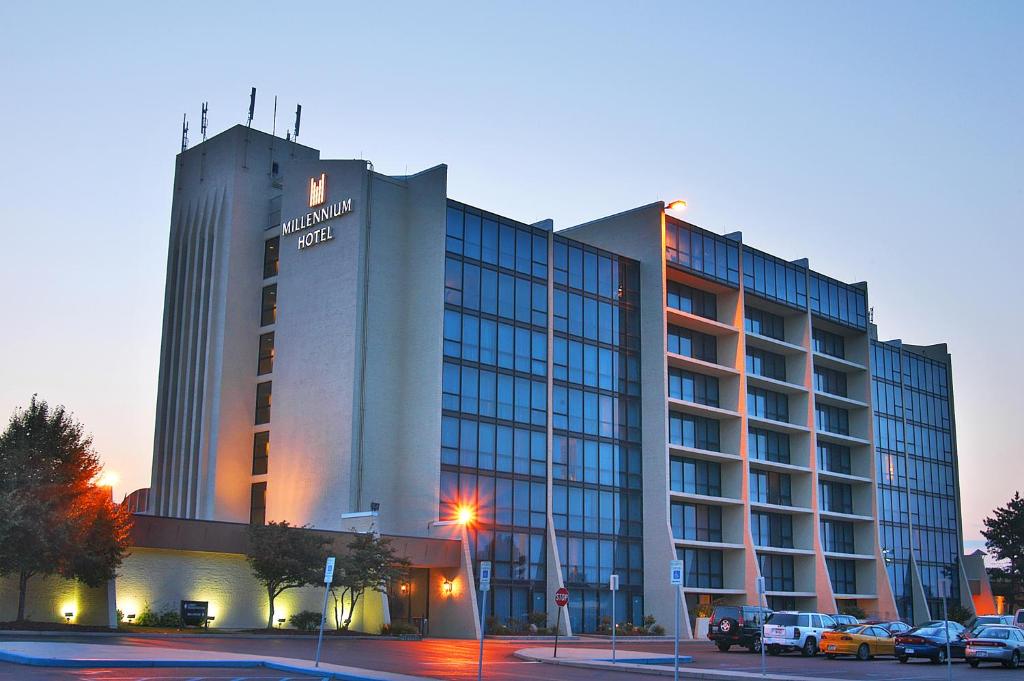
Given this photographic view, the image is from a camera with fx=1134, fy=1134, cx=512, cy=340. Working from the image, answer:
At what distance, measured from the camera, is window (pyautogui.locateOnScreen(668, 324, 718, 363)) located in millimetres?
71375

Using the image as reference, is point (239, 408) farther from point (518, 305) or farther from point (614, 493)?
point (614, 493)

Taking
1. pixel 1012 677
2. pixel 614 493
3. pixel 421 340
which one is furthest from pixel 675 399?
pixel 1012 677

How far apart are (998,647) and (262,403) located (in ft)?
134

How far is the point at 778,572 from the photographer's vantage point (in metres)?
75.6

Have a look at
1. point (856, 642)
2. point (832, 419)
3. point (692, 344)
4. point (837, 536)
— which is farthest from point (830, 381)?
point (856, 642)

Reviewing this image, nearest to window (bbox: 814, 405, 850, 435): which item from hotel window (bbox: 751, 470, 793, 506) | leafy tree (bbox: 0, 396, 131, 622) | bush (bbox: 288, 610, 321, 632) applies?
hotel window (bbox: 751, 470, 793, 506)

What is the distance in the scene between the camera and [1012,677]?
33031 millimetres

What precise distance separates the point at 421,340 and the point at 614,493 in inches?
608

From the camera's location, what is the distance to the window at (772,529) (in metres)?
74.4

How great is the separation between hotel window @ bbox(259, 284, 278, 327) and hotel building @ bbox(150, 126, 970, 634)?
0.97 feet

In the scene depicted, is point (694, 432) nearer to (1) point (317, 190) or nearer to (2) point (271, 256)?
(1) point (317, 190)

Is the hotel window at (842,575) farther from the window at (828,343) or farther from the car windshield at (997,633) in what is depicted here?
the car windshield at (997,633)

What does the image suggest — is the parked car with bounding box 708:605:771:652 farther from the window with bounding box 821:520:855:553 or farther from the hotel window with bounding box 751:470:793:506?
the window with bounding box 821:520:855:553

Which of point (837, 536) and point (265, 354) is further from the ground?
point (265, 354)
